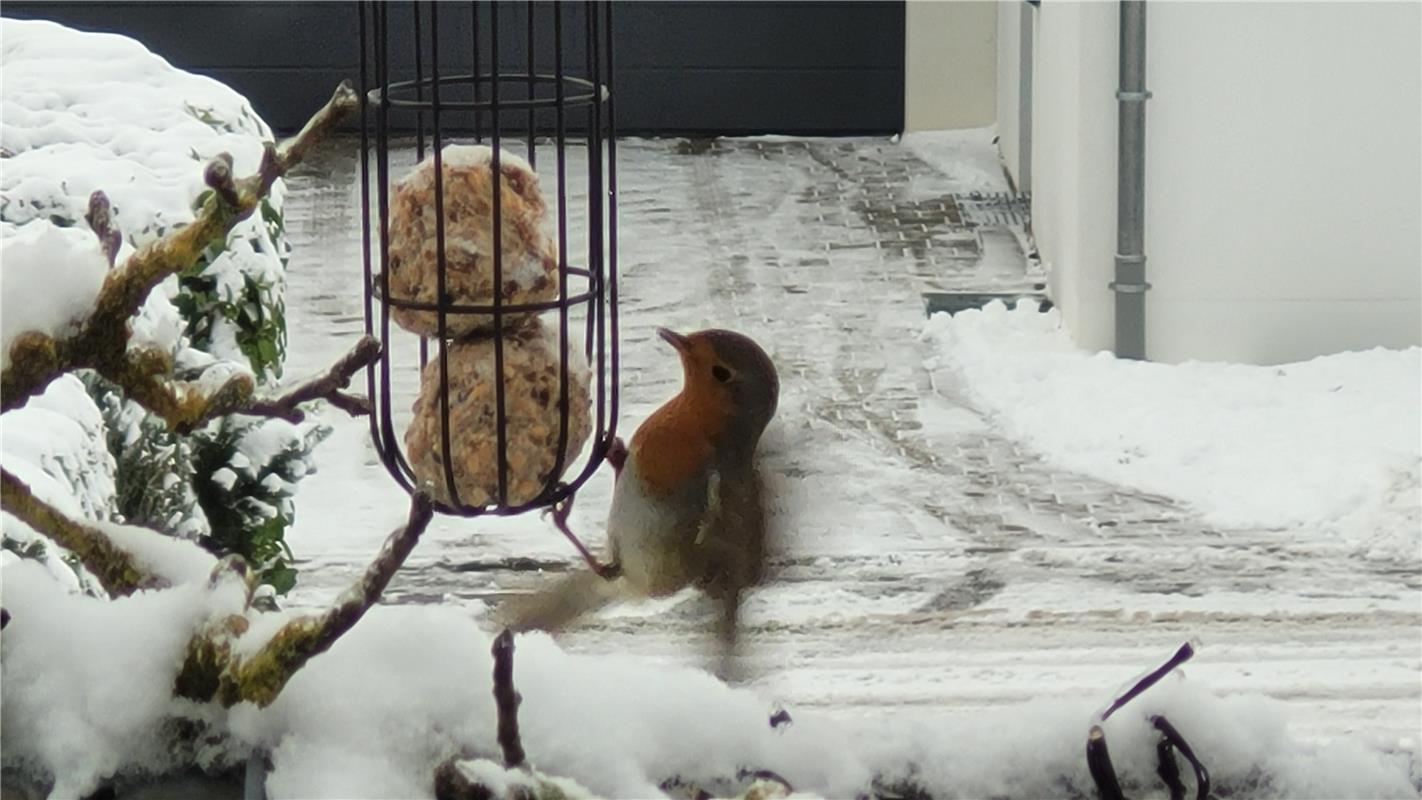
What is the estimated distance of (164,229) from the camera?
344cm

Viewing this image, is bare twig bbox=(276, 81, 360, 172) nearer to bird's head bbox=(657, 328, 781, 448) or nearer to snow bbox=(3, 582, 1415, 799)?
snow bbox=(3, 582, 1415, 799)

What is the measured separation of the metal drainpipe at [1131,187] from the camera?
6.98 meters

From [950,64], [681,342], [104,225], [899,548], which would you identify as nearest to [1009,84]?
[950,64]

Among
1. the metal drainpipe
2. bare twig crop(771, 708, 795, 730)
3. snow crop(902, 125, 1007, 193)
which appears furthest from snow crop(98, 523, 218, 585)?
snow crop(902, 125, 1007, 193)

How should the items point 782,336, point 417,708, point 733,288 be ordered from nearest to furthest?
point 417,708, point 782,336, point 733,288

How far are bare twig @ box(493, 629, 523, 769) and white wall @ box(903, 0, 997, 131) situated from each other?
10.9 m

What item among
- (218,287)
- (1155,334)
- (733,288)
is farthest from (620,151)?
(218,287)

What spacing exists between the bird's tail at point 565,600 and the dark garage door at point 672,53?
31.7ft

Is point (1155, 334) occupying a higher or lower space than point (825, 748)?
lower

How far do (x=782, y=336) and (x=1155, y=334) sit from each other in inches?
57.8

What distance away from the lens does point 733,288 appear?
28.0 ft

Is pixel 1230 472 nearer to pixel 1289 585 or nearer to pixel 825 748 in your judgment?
pixel 1289 585

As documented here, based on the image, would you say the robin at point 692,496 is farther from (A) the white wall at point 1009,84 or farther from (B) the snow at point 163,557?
(A) the white wall at point 1009,84

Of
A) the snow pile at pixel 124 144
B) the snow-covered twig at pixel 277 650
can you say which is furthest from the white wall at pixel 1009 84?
the snow-covered twig at pixel 277 650
